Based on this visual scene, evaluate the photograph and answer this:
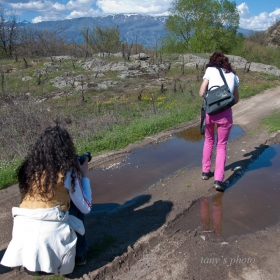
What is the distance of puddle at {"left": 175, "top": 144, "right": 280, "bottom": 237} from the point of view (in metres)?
3.90


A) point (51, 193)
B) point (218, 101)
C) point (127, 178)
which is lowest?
point (127, 178)

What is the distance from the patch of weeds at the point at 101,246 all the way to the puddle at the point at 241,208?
86 centimetres

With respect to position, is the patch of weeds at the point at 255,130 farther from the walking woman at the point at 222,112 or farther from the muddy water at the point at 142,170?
the walking woman at the point at 222,112

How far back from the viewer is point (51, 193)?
9.46ft

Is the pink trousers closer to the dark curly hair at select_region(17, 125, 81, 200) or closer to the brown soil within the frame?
the brown soil

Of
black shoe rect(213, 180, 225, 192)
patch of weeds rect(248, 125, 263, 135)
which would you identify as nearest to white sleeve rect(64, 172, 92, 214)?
black shoe rect(213, 180, 225, 192)

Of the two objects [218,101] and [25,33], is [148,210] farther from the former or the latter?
[25,33]

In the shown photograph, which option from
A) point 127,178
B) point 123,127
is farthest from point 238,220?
point 123,127

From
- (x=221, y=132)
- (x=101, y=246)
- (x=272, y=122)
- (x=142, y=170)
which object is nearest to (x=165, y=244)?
(x=101, y=246)

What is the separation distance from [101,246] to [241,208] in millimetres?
2028

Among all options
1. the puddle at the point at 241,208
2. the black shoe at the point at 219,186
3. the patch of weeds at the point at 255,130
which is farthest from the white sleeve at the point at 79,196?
the patch of weeds at the point at 255,130

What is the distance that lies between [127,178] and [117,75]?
14945 mm

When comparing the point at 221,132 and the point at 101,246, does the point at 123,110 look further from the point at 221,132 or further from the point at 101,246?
the point at 101,246

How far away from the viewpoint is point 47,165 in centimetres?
290
